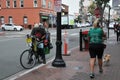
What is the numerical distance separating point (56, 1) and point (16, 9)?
204ft

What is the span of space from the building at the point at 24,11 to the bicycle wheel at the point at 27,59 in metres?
58.3

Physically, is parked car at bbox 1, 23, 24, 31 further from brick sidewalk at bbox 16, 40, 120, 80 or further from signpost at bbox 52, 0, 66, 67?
signpost at bbox 52, 0, 66, 67

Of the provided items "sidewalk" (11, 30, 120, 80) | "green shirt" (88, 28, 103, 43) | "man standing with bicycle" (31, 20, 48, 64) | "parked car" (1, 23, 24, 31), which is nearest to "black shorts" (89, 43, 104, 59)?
"green shirt" (88, 28, 103, 43)

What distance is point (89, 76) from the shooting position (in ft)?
35.3

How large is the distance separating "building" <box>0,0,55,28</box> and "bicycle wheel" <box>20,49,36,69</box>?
191 feet

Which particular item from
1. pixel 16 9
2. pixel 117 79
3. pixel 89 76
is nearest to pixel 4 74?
pixel 89 76

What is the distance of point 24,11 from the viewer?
73.3 m

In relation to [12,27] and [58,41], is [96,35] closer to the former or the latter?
[58,41]

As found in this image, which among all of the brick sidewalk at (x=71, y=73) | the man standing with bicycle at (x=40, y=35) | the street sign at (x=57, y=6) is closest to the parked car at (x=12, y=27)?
the man standing with bicycle at (x=40, y=35)

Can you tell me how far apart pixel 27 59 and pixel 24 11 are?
6120 centimetres

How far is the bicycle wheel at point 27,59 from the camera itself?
42.1 ft

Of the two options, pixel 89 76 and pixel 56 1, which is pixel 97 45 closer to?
pixel 89 76

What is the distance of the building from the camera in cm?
7256

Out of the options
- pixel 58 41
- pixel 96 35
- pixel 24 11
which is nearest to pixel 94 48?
pixel 96 35
